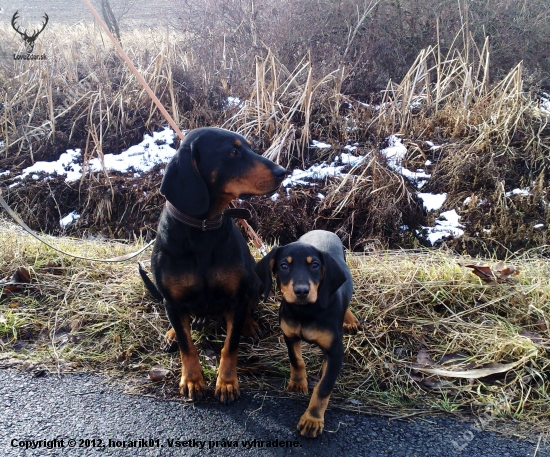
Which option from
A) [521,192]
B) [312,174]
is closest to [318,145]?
[312,174]

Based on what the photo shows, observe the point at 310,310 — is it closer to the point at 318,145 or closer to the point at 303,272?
the point at 303,272

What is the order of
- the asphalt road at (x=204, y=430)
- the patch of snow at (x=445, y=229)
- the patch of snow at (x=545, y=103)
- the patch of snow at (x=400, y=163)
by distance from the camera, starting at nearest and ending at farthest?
1. the asphalt road at (x=204, y=430)
2. the patch of snow at (x=445, y=229)
3. the patch of snow at (x=400, y=163)
4. the patch of snow at (x=545, y=103)

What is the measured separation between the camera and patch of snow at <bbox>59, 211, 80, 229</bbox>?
6418 mm

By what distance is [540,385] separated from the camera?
114 inches

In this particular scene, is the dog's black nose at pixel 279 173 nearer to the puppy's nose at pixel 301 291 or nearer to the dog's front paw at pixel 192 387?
the puppy's nose at pixel 301 291

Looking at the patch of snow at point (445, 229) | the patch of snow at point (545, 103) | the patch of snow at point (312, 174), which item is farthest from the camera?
the patch of snow at point (545, 103)

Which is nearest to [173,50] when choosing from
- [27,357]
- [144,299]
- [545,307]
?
[144,299]

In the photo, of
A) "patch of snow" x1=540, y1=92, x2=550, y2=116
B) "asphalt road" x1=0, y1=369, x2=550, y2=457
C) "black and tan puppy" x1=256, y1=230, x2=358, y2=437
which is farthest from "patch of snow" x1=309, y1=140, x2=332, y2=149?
"asphalt road" x1=0, y1=369, x2=550, y2=457

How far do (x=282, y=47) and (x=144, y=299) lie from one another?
5.48 metres

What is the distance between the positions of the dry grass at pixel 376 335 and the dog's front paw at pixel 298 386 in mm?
66

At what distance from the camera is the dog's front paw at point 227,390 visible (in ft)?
9.57

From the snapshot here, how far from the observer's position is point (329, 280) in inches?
111

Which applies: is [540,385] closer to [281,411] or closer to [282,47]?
[281,411]

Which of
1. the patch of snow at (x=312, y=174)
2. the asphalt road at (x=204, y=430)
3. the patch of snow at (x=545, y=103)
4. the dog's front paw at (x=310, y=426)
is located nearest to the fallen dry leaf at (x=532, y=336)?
the asphalt road at (x=204, y=430)
